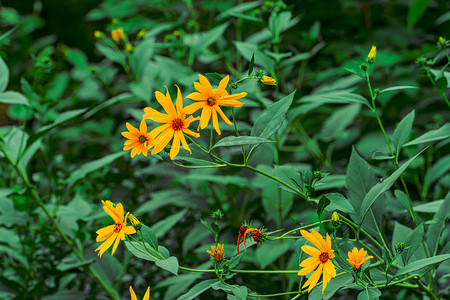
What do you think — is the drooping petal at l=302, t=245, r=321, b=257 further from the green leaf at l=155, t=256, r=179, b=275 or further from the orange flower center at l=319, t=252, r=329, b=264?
the green leaf at l=155, t=256, r=179, b=275

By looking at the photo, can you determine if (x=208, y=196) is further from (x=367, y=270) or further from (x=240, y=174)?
(x=367, y=270)

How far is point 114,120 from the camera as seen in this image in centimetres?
169

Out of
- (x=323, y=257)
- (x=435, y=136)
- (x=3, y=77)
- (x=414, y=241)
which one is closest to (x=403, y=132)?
(x=435, y=136)

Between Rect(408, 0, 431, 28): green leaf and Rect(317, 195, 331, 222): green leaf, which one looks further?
Rect(408, 0, 431, 28): green leaf

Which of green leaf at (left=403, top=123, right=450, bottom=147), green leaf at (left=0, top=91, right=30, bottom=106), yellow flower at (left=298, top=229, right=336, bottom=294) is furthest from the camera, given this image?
green leaf at (left=0, top=91, right=30, bottom=106)

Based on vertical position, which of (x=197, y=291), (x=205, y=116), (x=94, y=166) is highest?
(x=205, y=116)

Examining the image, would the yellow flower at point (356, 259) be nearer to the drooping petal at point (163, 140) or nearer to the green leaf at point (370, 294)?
the green leaf at point (370, 294)

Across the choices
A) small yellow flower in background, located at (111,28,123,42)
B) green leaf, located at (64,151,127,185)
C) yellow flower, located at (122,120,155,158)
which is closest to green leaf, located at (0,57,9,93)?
green leaf, located at (64,151,127,185)

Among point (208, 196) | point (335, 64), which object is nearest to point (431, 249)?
point (208, 196)

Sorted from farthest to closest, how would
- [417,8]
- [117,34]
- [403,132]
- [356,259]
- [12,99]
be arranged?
[417,8], [117,34], [12,99], [403,132], [356,259]

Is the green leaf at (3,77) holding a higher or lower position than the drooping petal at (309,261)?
lower

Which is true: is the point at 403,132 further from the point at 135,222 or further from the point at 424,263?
the point at 135,222

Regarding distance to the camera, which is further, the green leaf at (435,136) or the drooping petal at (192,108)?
the green leaf at (435,136)

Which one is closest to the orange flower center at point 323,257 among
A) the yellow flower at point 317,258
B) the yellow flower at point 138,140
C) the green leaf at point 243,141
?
the yellow flower at point 317,258
